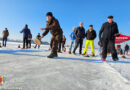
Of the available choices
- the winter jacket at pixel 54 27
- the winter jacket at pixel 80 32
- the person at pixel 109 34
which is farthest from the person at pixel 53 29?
the winter jacket at pixel 80 32

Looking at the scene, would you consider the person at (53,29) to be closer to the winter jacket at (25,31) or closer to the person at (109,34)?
the person at (109,34)

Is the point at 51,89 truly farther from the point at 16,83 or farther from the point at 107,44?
the point at 107,44

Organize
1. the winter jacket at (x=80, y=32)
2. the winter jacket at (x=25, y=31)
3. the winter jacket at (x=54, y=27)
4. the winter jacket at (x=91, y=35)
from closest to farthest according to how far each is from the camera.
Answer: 1. the winter jacket at (x=54, y=27)
2. the winter jacket at (x=91, y=35)
3. the winter jacket at (x=80, y=32)
4. the winter jacket at (x=25, y=31)

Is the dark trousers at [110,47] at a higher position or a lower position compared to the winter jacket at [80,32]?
lower

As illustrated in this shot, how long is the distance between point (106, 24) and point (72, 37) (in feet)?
10.7

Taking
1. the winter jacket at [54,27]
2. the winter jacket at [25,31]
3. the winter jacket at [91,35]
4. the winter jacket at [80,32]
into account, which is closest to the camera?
the winter jacket at [54,27]

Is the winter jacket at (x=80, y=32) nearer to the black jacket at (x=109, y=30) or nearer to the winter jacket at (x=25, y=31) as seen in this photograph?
the black jacket at (x=109, y=30)

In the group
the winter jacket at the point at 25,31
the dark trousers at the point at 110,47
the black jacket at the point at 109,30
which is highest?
the winter jacket at the point at 25,31

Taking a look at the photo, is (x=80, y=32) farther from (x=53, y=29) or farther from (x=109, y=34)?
(x=53, y=29)

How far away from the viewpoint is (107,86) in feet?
Answer: 4.17

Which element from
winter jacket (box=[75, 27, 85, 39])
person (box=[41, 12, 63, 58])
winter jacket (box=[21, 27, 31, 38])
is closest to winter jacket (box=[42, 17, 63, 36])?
person (box=[41, 12, 63, 58])

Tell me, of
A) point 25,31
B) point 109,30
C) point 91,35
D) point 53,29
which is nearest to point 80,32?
point 91,35

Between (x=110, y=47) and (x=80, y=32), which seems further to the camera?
(x=80, y=32)

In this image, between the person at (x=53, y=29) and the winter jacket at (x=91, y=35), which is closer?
the person at (x=53, y=29)
